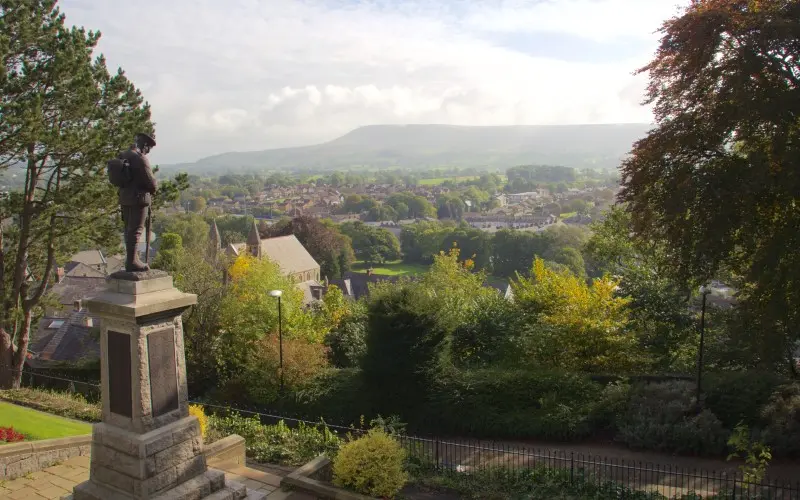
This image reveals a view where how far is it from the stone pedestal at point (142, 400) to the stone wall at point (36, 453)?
2734mm

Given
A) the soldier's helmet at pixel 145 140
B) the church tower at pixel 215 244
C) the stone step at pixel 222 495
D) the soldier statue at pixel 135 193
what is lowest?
the stone step at pixel 222 495

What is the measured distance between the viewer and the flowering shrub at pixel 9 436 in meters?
10.0

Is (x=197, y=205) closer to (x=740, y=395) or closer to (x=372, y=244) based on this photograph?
(x=372, y=244)

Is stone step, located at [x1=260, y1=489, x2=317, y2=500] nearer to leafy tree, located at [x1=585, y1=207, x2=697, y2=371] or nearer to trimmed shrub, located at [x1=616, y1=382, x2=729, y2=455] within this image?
trimmed shrub, located at [x1=616, y1=382, x2=729, y2=455]

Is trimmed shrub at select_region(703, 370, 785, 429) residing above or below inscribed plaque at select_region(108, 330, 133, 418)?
below

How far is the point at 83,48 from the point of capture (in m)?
15.4

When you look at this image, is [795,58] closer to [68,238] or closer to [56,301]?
[68,238]

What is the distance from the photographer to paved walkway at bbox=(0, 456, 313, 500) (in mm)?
8789

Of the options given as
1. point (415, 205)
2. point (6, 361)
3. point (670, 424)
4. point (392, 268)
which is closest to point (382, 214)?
point (415, 205)

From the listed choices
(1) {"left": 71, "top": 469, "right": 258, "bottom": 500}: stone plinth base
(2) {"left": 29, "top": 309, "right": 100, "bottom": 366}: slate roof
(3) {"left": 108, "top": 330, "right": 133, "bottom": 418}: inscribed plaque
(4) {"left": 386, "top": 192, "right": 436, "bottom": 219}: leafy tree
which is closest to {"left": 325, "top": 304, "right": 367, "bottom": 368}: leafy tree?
(1) {"left": 71, "top": 469, "right": 258, "bottom": 500}: stone plinth base

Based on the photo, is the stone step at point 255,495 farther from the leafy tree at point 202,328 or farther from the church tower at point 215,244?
the church tower at point 215,244

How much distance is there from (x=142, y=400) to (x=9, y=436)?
4.91m

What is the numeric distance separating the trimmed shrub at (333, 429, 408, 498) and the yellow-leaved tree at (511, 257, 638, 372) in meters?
9.96

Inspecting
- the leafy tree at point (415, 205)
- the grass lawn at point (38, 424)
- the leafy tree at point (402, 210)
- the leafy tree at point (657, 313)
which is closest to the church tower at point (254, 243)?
the leafy tree at point (657, 313)
